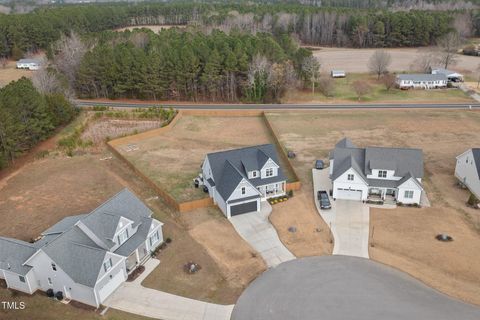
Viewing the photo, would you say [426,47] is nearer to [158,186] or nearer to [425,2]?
[425,2]

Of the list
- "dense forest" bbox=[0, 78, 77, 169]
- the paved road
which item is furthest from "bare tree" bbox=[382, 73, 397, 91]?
"dense forest" bbox=[0, 78, 77, 169]

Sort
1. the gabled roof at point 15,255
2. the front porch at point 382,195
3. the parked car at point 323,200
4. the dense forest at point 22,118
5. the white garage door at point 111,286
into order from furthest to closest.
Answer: the dense forest at point 22,118, the front porch at point 382,195, the parked car at point 323,200, the gabled roof at point 15,255, the white garage door at point 111,286

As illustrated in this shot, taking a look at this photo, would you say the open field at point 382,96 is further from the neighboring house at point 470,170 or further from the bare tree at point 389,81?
the neighboring house at point 470,170

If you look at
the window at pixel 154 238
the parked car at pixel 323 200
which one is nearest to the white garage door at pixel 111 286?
the window at pixel 154 238

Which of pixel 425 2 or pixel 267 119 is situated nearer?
pixel 267 119

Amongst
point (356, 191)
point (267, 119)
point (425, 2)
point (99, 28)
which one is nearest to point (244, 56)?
point (267, 119)
